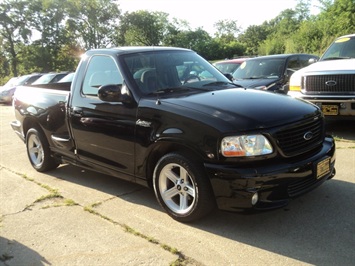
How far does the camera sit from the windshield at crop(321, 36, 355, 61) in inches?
294

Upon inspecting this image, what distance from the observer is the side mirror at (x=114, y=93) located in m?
Result: 3.98

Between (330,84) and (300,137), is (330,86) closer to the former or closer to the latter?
(330,84)

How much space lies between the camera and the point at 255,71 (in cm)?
970

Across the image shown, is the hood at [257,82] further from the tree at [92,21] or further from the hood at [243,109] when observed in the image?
the tree at [92,21]

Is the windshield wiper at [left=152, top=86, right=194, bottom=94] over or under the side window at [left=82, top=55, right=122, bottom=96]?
under


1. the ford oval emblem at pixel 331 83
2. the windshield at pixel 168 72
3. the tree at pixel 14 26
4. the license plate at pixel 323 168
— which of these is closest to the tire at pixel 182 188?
the windshield at pixel 168 72

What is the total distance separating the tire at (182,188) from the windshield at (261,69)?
6.29 meters

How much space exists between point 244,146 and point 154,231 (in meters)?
1.20

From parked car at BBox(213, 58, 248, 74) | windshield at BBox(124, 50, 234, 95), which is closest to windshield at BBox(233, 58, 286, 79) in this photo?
parked car at BBox(213, 58, 248, 74)

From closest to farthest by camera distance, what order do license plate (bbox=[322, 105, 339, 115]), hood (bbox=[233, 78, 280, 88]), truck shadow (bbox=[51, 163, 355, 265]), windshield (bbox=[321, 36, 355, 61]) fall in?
truck shadow (bbox=[51, 163, 355, 265]), license plate (bbox=[322, 105, 339, 115]), windshield (bbox=[321, 36, 355, 61]), hood (bbox=[233, 78, 280, 88])

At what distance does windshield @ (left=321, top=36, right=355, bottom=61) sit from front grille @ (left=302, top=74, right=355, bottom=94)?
1206 millimetres

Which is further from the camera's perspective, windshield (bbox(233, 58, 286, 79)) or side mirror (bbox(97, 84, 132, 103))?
windshield (bbox(233, 58, 286, 79))

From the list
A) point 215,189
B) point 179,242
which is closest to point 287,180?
point 215,189

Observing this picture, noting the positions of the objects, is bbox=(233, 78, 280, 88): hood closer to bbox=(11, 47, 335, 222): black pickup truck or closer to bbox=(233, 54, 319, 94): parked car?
bbox=(233, 54, 319, 94): parked car
